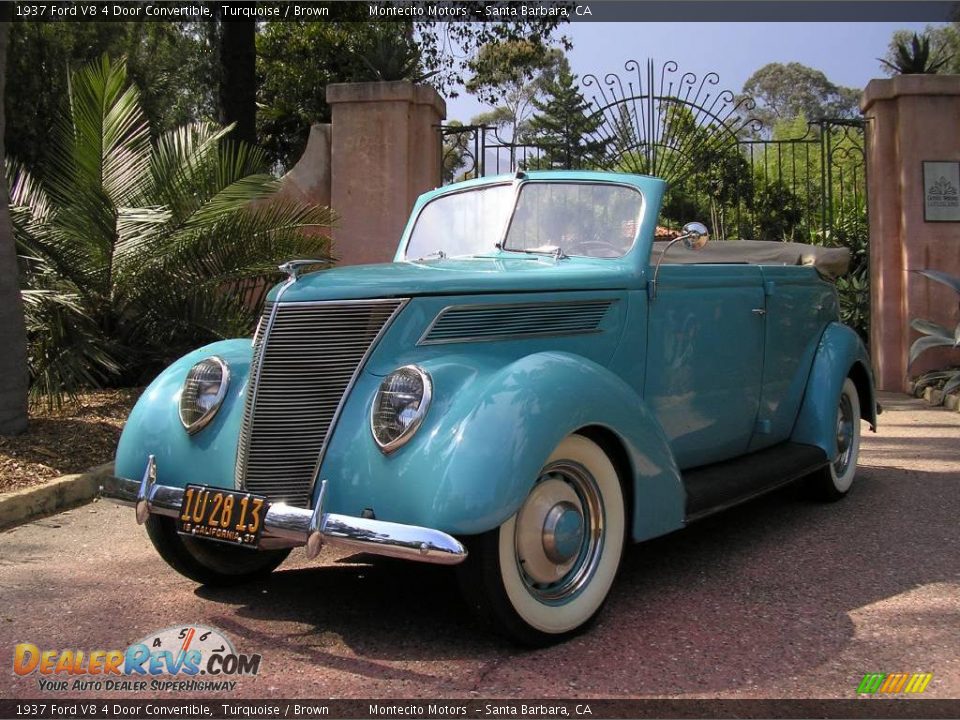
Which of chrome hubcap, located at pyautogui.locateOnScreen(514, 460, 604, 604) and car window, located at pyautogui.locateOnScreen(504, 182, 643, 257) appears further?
car window, located at pyautogui.locateOnScreen(504, 182, 643, 257)

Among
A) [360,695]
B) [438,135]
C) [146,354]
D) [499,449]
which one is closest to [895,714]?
[499,449]

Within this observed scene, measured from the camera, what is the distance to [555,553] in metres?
3.04

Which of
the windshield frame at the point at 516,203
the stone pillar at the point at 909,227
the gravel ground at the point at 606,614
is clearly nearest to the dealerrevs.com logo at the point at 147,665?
the gravel ground at the point at 606,614

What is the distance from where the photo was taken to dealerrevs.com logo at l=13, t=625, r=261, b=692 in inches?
110

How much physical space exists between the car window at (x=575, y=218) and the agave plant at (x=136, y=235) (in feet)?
12.4

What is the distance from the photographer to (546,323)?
3.43 m

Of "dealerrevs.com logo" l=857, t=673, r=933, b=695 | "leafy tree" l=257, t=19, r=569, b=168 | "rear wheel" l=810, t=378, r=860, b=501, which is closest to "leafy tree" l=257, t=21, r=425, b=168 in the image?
"leafy tree" l=257, t=19, r=569, b=168

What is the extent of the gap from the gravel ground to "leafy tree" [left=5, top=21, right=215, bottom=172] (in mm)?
11684

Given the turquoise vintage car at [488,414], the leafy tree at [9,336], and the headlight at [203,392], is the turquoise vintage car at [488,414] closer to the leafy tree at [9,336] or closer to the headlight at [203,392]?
the headlight at [203,392]

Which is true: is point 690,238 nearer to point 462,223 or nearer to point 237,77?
point 462,223

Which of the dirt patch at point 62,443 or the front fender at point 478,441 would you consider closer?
the front fender at point 478,441

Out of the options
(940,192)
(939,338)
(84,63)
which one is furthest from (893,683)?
(84,63)

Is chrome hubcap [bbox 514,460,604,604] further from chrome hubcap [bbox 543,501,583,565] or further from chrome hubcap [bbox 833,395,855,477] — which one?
chrome hubcap [bbox 833,395,855,477]

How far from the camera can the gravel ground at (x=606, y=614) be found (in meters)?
2.76
